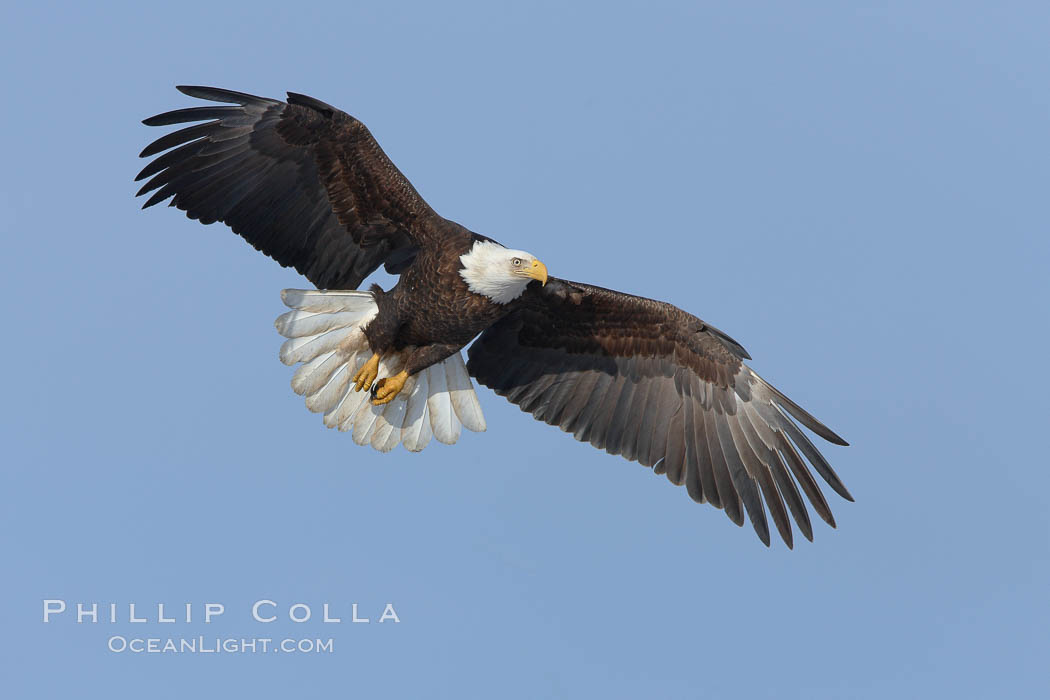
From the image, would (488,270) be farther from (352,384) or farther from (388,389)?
(352,384)

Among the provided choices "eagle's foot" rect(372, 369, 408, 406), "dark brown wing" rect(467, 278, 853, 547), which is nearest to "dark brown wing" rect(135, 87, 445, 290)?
"eagle's foot" rect(372, 369, 408, 406)

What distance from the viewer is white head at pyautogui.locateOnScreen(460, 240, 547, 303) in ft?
27.7

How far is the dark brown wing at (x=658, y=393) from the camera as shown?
29.2 feet

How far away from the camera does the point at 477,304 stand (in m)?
8.51

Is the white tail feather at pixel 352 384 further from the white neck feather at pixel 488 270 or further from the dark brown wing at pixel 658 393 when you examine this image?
the white neck feather at pixel 488 270

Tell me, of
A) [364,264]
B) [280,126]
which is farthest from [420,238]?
[280,126]

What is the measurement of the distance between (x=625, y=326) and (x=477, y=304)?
1188 mm

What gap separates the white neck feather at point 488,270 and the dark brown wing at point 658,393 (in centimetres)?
44

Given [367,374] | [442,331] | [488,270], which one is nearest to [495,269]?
[488,270]

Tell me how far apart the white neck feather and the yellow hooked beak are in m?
0.06

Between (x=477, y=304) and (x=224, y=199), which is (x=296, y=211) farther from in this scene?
(x=477, y=304)

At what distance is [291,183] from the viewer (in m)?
8.62

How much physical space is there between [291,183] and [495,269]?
1437 millimetres

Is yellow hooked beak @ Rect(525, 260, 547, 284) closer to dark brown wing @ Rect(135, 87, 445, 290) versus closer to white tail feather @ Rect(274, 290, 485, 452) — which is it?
dark brown wing @ Rect(135, 87, 445, 290)
